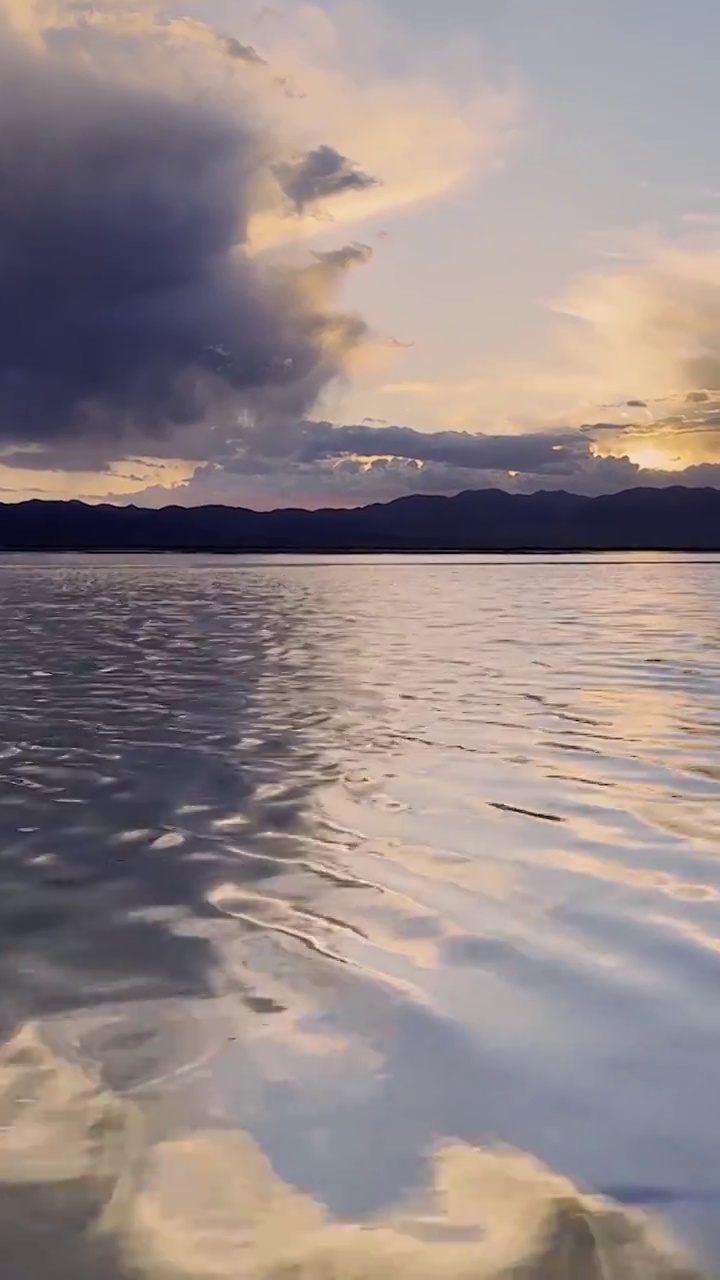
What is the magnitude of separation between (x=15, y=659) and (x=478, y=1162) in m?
16.5

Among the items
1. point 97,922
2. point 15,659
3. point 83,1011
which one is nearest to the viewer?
point 83,1011

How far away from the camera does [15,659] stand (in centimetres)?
1906

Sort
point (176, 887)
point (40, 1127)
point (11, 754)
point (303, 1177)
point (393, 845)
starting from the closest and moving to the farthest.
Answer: point (303, 1177), point (40, 1127), point (176, 887), point (393, 845), point (11, 754)

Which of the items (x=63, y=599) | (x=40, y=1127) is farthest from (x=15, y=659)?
(x=63, y=599)

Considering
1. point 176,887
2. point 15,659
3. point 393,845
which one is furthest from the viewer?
point 15,659

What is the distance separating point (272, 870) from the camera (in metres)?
7.14

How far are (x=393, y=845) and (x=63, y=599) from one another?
35756 millimetres

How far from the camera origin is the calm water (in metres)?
3.59

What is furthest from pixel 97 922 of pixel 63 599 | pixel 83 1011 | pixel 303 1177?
pixel 63 599

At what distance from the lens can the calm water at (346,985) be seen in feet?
11.8

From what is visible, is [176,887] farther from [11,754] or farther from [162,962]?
[11,754]

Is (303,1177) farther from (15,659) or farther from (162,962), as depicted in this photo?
(15,659)

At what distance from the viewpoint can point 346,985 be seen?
536cm

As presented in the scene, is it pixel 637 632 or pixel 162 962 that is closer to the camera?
pixel 162 962
